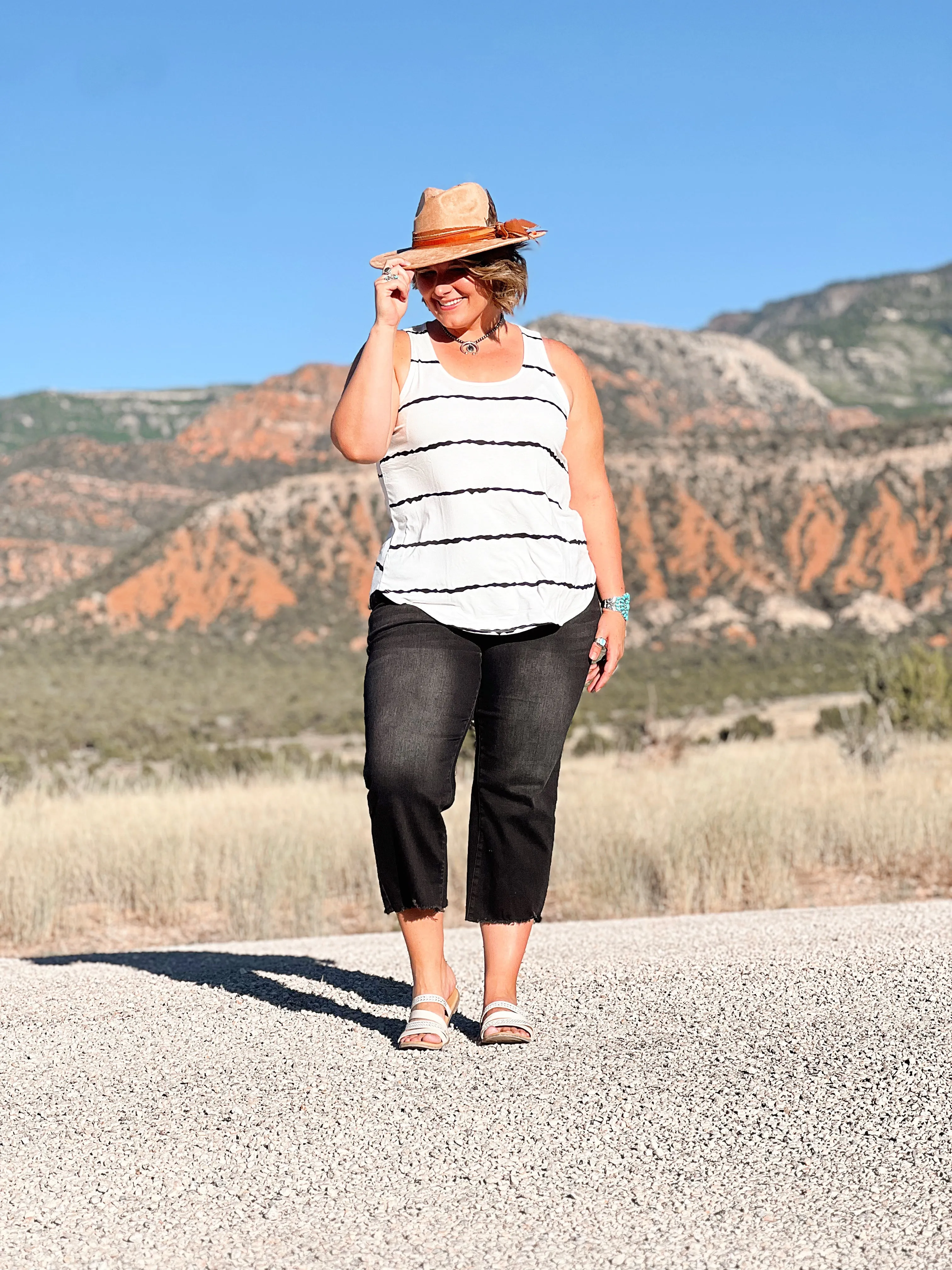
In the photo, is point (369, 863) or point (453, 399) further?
point (369, 863)

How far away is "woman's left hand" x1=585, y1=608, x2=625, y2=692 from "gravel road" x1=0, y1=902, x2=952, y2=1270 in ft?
2.94

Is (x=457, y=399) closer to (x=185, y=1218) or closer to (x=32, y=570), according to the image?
(x=185, y=1218)

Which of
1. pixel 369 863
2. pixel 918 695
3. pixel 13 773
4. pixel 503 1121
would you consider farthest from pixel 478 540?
pixel 918 695

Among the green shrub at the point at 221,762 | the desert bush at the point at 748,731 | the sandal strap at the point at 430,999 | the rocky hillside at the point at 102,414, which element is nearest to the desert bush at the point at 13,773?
the green shrub at the point at 221,762

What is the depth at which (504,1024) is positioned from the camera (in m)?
3.53

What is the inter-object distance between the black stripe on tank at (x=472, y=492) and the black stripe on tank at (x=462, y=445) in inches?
4.0

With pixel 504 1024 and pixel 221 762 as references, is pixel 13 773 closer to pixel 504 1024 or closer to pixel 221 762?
pixel 221 762

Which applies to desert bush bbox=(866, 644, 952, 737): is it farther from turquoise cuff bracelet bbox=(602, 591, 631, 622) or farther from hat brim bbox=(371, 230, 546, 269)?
hat brim bbox=(371, 230, 546, 269)

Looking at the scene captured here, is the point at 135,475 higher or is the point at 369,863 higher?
the point at 135,475

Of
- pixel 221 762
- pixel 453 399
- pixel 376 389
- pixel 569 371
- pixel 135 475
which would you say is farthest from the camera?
pixel 135 475

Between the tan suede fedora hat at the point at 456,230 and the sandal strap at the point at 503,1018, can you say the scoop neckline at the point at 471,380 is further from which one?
the sandal strap at the point at 503,1018

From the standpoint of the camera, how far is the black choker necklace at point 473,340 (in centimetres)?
369

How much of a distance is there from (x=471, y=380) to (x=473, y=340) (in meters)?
0.14

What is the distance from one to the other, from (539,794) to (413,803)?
0.38m
